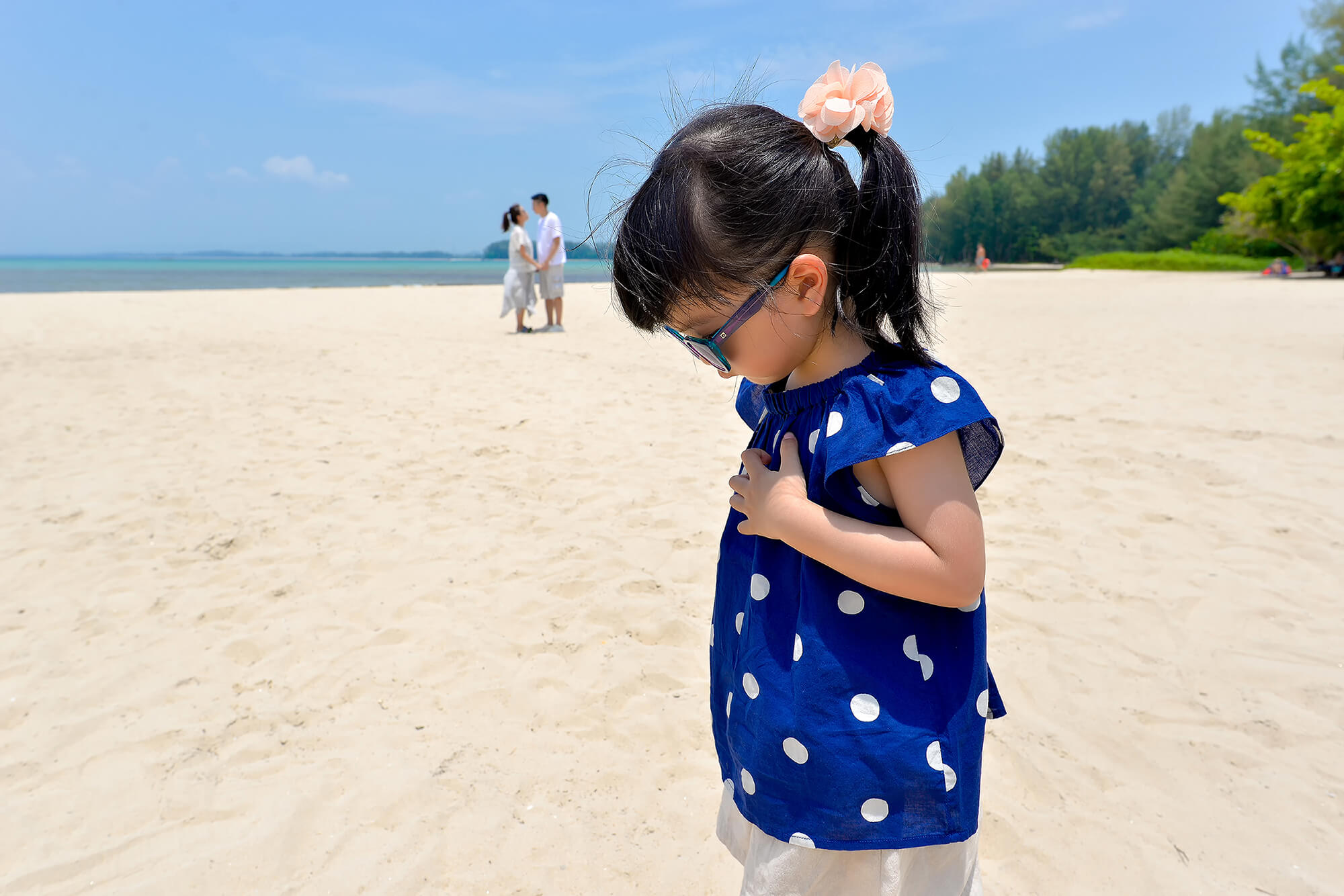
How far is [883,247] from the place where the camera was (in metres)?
1.01

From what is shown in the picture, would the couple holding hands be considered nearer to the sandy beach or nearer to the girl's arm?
the sandy beach

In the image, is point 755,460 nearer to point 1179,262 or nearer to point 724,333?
point 724,333

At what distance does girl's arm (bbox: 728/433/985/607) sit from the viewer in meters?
0.95

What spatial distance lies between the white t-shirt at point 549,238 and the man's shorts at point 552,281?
135 millimetres

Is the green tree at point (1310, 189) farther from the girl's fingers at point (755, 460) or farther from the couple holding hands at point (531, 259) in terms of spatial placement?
the girl's fingers at point (755, 460)

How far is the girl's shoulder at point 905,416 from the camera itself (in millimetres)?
944

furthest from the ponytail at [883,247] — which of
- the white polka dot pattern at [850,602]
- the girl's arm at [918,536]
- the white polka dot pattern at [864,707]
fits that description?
the white polka dot pattern at [864,707]

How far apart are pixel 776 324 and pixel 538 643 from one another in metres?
2.18

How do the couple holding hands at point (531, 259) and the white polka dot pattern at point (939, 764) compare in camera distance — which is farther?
the couple holding hands at point (531, 259)

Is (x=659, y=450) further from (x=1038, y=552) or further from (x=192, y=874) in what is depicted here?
(x=192, y=874)

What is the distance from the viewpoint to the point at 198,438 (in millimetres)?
5402

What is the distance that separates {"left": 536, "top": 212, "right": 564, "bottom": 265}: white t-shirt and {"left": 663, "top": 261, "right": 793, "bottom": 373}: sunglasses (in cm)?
995

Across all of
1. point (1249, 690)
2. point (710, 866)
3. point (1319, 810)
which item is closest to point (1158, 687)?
point (1249, 690)

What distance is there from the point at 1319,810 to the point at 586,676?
211 centimetres
